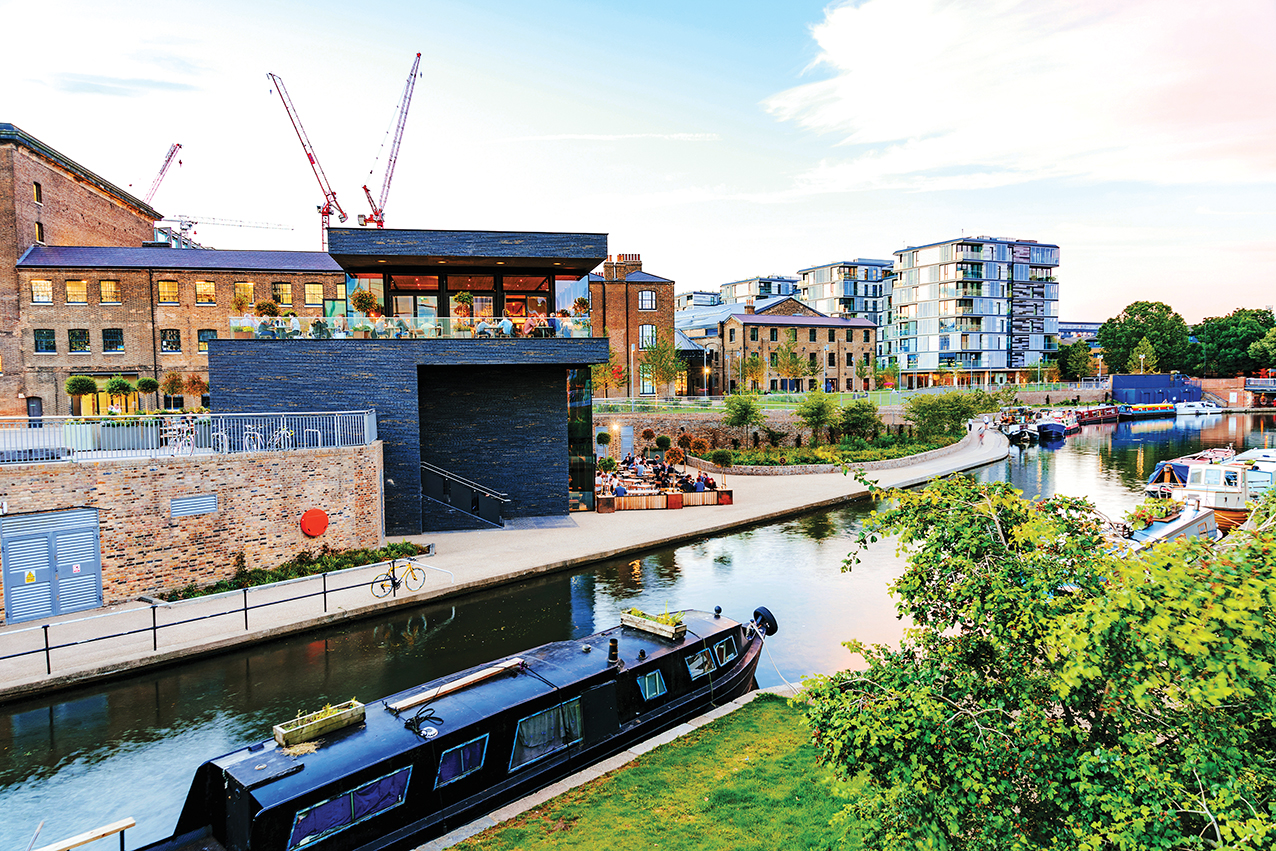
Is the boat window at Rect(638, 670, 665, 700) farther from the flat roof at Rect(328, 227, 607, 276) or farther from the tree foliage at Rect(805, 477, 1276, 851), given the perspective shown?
the flat roof at Rect(328, 227, 607, 276)

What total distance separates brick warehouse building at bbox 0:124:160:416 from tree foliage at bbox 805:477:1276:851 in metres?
49.2

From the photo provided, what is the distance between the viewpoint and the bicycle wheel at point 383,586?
59.7ft

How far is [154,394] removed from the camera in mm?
41719

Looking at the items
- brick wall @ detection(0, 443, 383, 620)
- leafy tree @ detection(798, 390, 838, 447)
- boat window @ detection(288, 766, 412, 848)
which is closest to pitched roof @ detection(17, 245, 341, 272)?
brick wall @ detection(0, 443, 383, 620)

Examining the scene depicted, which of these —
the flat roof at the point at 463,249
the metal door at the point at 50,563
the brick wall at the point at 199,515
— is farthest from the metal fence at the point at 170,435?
the flat roof at the point at 463,249

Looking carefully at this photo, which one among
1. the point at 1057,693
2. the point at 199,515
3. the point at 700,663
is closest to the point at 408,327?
the point at 199,515

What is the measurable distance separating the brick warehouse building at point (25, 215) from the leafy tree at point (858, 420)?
158 feet

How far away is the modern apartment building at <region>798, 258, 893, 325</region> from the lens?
380 ft

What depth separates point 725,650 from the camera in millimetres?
13141

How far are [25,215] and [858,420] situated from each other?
51.6 metres

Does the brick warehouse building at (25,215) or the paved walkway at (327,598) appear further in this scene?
the brick warehouse building at (25,215)

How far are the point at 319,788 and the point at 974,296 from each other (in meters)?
108

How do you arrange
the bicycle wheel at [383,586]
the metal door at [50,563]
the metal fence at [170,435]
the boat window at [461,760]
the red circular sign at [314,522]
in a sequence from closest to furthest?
1. the boat window at [461,760]
2. the metal door at [50,563]
3. the metal fence at [170,435]
4. the bicycle wheel at [383,586]
5. the red circular sign at [314,522]

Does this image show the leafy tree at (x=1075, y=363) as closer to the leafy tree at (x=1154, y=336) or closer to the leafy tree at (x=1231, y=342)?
the leafy tree at (x=1154, y=336)
